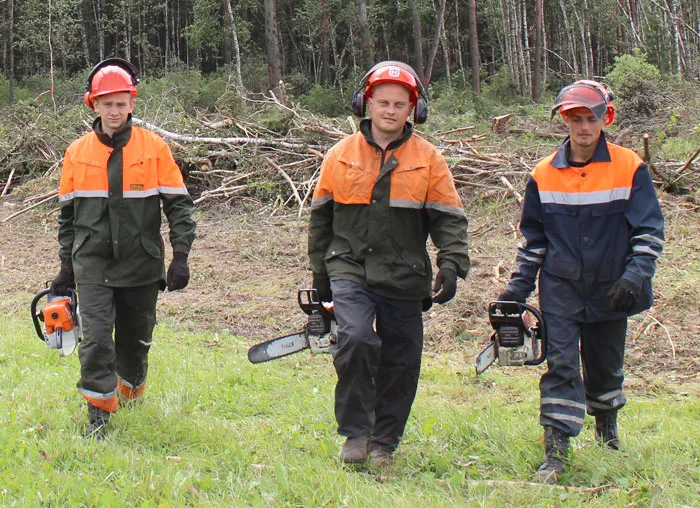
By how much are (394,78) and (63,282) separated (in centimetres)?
241

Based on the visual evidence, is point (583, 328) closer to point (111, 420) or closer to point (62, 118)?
point (111, 420)

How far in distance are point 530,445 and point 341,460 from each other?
1.01 meters

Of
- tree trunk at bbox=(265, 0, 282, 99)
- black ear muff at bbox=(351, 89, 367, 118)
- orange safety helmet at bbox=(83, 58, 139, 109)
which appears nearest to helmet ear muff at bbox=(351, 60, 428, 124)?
black ear muff at bbox=(351, 89, 367, 118)

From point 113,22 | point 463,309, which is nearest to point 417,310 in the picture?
point 463,309

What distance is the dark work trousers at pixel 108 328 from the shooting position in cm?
481

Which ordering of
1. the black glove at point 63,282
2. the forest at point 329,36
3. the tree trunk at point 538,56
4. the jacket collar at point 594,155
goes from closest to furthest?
the jacket collar at point 594,155, the black glove at point 63,282, the tree trunk at point 538,56, the forest at point 329,36

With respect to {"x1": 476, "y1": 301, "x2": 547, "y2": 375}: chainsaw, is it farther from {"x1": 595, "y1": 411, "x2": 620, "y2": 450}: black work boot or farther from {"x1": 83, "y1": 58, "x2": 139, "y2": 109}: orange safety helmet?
{"x1": 83, "y1": 58, "x2": 139, "y2": 109}: orange safety helmet

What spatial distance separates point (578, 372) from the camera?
418 cm

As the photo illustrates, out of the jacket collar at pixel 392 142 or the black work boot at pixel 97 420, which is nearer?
the jacket collar at pixel 392 142

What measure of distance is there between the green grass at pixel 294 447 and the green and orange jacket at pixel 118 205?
93cm

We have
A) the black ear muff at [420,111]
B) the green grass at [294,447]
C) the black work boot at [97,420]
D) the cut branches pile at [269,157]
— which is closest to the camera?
the green grass at [294,447]

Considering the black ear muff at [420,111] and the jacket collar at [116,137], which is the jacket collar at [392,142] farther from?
the jacket collar at [116,137]

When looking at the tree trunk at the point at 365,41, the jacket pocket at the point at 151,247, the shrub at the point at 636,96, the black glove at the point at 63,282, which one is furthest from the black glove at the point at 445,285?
the tree trunk at the point at 365,41

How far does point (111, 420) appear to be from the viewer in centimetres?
498
